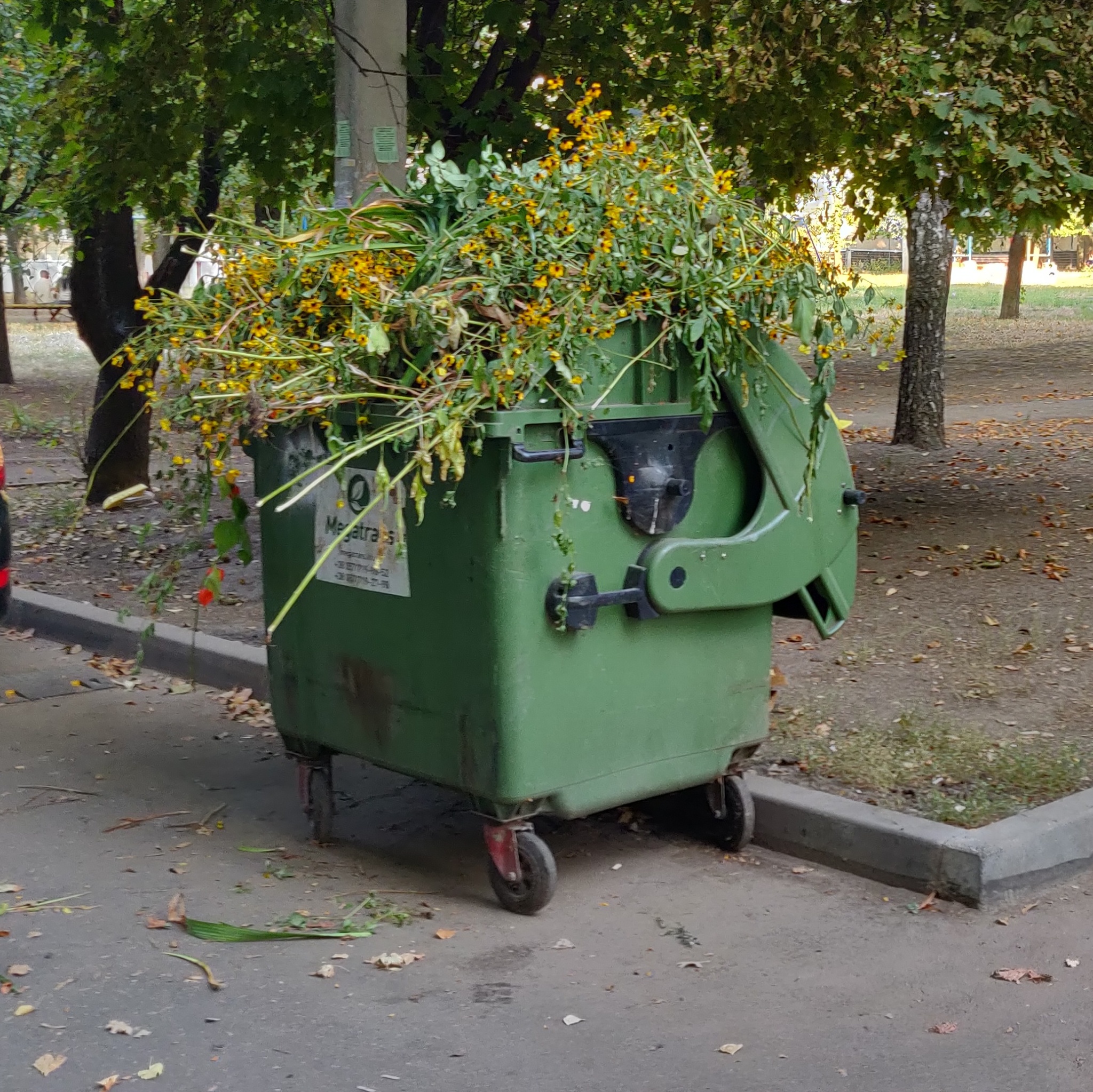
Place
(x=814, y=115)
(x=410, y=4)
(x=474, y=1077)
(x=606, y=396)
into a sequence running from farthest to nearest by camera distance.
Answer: (x=410, y=4) → (x=814, y=115) → (x=606, y=396) → (x=474, y=1077)

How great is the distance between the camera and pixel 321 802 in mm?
5020

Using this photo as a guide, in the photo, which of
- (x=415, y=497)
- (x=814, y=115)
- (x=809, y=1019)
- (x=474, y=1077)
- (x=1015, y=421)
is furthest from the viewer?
(x=1015, y=421)

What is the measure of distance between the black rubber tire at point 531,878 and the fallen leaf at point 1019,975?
1.22 meters

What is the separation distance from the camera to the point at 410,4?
931 cm

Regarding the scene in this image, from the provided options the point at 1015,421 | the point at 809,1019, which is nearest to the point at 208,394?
the point at 809,1019

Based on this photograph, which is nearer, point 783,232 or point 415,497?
point 415,497

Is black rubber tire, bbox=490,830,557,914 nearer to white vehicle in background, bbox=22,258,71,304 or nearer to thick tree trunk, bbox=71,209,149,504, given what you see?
thick tree trunk, bbox=71,209,149,504

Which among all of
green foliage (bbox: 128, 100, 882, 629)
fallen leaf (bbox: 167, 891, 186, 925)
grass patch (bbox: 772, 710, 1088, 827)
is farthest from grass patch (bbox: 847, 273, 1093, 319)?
fallen leaf (bbox: 167, 891, 186, 925)

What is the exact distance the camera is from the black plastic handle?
13.4 feet

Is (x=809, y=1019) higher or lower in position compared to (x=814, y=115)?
lower

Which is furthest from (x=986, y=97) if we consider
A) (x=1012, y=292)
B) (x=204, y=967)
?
(x=1012, y=292)

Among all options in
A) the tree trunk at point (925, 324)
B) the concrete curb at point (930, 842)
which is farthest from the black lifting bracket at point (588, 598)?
the tree trunk at point (925, 324)

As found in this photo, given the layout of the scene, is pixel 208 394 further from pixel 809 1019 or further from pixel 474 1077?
pixel 809 1019

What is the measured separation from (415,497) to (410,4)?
618 cm
